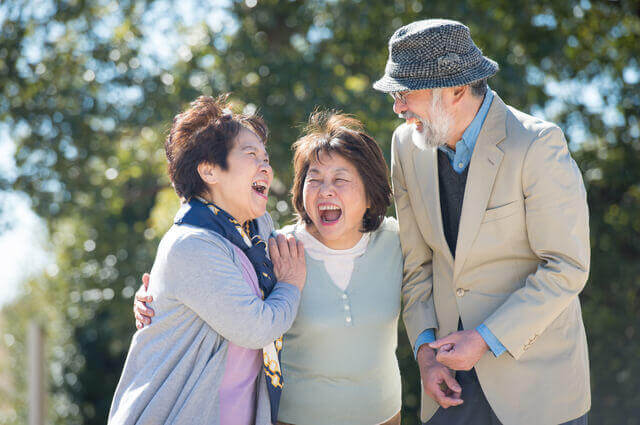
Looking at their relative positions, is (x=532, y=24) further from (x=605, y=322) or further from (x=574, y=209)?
(x=574, y=209)

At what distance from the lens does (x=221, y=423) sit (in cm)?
224

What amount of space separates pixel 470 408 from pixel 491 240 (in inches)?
26.2

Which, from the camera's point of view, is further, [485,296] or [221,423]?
[485,296]

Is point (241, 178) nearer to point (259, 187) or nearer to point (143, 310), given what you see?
point (259, 187)

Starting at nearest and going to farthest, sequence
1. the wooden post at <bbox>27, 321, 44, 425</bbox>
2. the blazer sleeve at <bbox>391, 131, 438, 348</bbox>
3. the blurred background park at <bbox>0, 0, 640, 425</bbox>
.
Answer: the blazer sleeve at <bbox>391, 131, 438, 348</bbox>, the blurred background park at <bbox>0, 0, 640, 425</bbox>, the wooden post at <bbox>27, 321, 44, 425</bbox>

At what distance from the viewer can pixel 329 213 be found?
276cm

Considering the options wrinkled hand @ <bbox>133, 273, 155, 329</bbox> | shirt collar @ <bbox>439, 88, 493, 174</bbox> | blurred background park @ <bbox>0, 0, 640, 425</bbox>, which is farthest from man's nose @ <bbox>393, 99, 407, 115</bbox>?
blurred background park @ <bbox>0, 0, 640, 425</bbox>

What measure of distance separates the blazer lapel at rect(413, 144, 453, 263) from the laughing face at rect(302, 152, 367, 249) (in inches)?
10.6

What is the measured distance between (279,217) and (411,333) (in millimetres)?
3342

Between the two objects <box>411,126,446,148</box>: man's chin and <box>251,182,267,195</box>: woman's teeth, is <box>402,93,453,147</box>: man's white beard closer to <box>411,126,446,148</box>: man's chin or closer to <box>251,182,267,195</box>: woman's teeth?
<box>411,126,446,148</box>: man's chin

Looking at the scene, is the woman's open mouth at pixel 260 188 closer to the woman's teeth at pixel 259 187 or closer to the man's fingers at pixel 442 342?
the woman's teeth at pixel 259 187

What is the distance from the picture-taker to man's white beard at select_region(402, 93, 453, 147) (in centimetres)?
243

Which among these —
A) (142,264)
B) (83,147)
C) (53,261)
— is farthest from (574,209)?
(53,261)

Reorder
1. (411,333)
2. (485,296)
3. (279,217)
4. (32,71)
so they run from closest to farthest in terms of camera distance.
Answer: (485,296) → (411,333) → (279,217) → (32,71)
